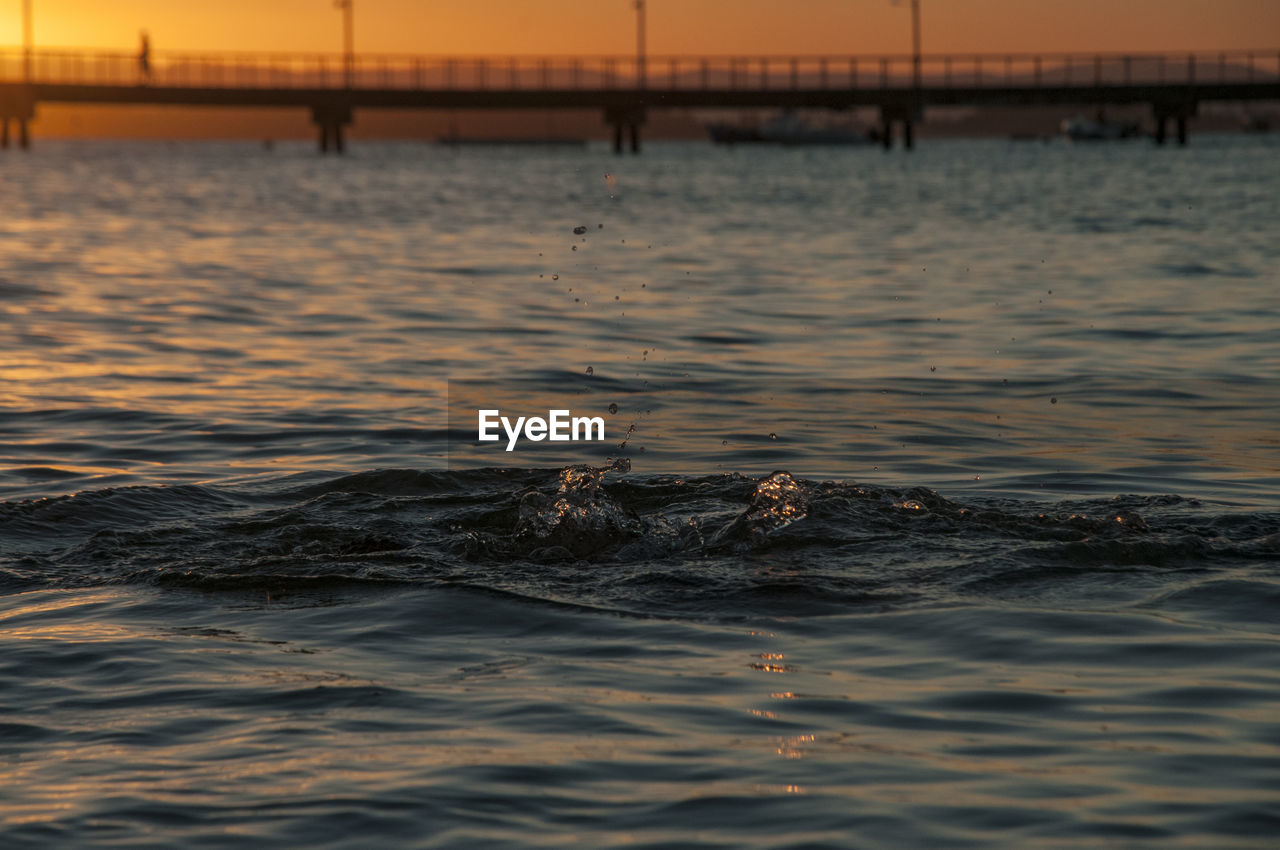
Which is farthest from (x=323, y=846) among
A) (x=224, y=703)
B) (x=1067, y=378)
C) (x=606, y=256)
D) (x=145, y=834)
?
(x=606, y=256)

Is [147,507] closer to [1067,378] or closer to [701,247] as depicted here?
[1067,378]

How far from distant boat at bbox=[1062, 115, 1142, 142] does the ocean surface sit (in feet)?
484

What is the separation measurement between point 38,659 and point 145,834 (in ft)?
7.15

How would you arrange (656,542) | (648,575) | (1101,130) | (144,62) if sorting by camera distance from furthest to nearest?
(1101,130) < (144,62) < (656,542) < (648,575)

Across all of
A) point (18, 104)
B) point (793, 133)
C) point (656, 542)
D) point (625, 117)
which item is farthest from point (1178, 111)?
point (656, 542)

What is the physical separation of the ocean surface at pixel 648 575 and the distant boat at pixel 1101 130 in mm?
147436

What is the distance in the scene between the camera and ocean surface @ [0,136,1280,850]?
216 inches

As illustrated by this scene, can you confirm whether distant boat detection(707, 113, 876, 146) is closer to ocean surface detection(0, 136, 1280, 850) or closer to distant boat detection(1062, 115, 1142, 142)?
distant boat detection(1062, 115, 1142, 142)

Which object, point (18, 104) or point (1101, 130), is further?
point (1101, 130)

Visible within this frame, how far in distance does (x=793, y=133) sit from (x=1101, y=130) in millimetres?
29800

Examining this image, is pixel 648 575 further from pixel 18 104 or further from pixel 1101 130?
pixel 1101 130

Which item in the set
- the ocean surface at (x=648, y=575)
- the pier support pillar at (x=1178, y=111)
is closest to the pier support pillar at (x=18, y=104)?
the pier support pillar at (x=1178, y=111)

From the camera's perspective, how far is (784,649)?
7.17 meters

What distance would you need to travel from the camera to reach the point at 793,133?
540 ft
